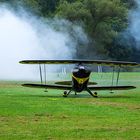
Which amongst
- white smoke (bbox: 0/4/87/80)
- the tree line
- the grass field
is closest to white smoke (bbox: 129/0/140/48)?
the tree line

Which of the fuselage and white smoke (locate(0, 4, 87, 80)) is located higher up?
the fuselage

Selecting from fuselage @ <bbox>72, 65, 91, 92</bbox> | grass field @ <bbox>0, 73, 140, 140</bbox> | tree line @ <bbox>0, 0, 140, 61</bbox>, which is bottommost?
tree line @ <bbox>0, 0, 140, 61</bbox>

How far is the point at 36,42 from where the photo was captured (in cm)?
8419

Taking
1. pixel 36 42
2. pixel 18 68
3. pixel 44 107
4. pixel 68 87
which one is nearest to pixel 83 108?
pixel 44 107

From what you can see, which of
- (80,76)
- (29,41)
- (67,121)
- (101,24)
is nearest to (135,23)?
(29,41)

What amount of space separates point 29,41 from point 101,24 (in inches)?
588

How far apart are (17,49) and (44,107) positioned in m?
53.8

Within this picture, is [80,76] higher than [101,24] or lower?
higher

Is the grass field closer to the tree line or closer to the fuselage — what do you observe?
the fuselage

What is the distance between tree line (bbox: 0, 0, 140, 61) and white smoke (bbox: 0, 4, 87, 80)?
4.97ft

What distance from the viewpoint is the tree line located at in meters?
88.9

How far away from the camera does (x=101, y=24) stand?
9125 cm

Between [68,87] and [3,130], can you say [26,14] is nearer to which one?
[68,87]

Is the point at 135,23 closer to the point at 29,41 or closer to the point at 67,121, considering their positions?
the point at 29,41
